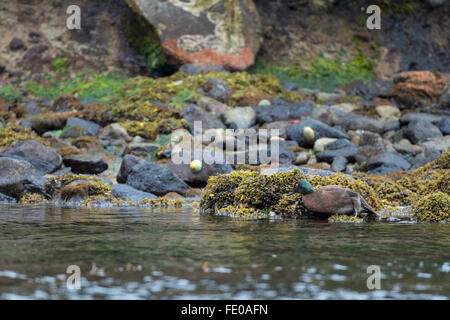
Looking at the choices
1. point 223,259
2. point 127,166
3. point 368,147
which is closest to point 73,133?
point 127,166

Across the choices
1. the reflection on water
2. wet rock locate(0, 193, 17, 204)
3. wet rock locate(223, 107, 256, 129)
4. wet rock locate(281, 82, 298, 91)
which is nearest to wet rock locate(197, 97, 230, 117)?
wet rock locate(223, 107, 256, 129)

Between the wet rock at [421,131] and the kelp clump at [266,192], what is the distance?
7048mm

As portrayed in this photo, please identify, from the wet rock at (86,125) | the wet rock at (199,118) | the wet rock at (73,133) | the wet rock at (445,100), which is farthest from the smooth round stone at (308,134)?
the wet rock at (73,133)

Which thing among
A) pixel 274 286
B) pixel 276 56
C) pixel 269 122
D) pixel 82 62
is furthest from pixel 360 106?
pixel 274 286

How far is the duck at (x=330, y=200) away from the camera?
18.7ft

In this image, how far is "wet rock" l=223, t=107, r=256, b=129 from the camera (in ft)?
46.6

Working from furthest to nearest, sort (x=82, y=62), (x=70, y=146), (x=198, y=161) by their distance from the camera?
(x=82, y=62), (x=70, y=146), (x=198, y=161)

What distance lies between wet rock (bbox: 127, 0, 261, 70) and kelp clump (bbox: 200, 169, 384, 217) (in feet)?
44.0

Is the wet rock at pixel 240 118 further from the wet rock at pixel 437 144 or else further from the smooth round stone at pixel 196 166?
the smooth round stone at pixel 196 166

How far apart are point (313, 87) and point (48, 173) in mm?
13079

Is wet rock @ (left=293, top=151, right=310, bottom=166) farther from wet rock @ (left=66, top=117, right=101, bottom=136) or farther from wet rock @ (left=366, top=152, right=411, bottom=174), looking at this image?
wet rock @ (left=66, top=117, right=101, bottom=136)
